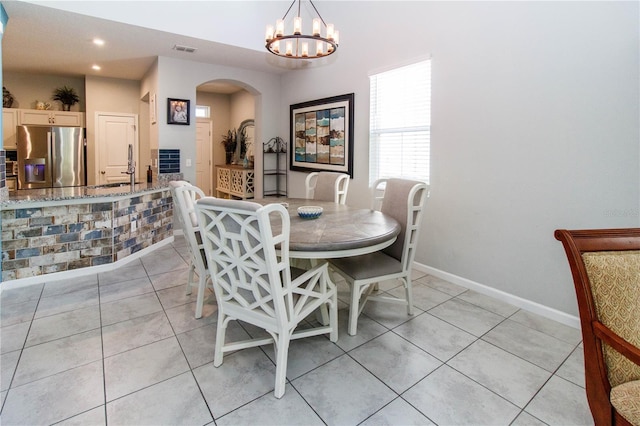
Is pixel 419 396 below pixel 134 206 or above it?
below

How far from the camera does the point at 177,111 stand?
16.4ft

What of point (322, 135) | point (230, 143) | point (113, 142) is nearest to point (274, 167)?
point (322, 135)

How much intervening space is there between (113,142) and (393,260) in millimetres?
6085

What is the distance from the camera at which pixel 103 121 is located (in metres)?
6.35

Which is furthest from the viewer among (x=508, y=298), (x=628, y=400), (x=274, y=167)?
(x=274, y=167)

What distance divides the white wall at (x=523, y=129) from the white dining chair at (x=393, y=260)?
2.63 ft

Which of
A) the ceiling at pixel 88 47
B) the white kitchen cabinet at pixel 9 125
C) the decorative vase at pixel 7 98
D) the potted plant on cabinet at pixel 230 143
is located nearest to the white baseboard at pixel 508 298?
the ceiling at pixel 88 47

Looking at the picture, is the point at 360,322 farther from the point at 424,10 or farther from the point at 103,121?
the point at 103,121

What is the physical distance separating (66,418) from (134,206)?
2730mm

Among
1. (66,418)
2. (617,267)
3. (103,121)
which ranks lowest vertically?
(66,418)

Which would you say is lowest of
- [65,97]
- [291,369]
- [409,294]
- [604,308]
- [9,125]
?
[291,369]

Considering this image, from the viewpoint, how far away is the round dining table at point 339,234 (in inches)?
76.0

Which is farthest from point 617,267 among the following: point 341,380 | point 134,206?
point 134,206

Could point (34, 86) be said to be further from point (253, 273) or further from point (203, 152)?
point (253, 273)
